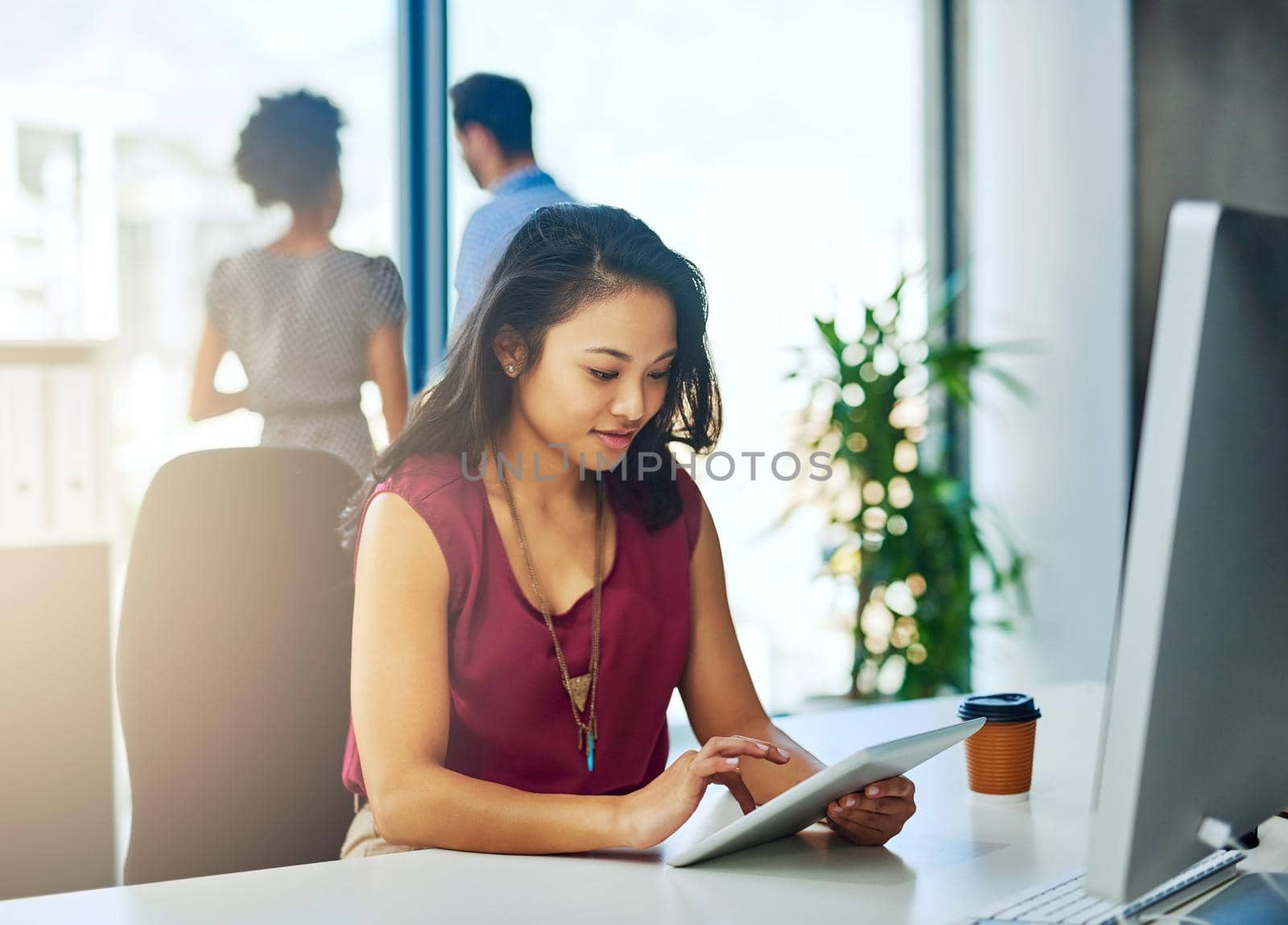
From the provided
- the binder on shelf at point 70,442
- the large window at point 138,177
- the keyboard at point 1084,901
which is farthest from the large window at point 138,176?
the keyboard at point 1084,901

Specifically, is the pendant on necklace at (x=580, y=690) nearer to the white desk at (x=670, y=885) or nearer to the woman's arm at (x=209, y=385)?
the white desk at (x=670, y=885)

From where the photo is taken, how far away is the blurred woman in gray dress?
97.9 inches

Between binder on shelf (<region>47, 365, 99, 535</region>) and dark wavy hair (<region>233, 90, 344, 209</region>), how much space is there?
82 centimetres

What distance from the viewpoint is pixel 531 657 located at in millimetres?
1389

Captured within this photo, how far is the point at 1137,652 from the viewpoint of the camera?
62cm

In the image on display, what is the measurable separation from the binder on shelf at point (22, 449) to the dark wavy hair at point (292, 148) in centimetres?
86

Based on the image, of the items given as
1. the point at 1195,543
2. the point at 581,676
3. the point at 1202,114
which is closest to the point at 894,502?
the point at 1202,114

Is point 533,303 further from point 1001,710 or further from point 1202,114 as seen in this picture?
point 1202,114

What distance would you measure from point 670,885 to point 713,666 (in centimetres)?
56

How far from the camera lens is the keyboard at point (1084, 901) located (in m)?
0.85

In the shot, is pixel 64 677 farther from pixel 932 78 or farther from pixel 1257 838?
pixel 932 78

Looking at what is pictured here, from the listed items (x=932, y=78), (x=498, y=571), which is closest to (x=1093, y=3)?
(x=932, y=78)

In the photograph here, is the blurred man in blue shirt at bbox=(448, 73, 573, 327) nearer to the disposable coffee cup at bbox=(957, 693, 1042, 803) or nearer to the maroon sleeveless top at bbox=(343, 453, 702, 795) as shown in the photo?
the maroon sleeveless top at bbox=(343, 453, 702, 795)

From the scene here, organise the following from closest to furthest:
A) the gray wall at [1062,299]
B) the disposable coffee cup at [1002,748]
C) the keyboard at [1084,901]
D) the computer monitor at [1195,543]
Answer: the computer monitor at [1195,543]
the keyboard at [1084,901]
the disposable coffee cup at [1002,748]
the gray wall at [1062,299]
